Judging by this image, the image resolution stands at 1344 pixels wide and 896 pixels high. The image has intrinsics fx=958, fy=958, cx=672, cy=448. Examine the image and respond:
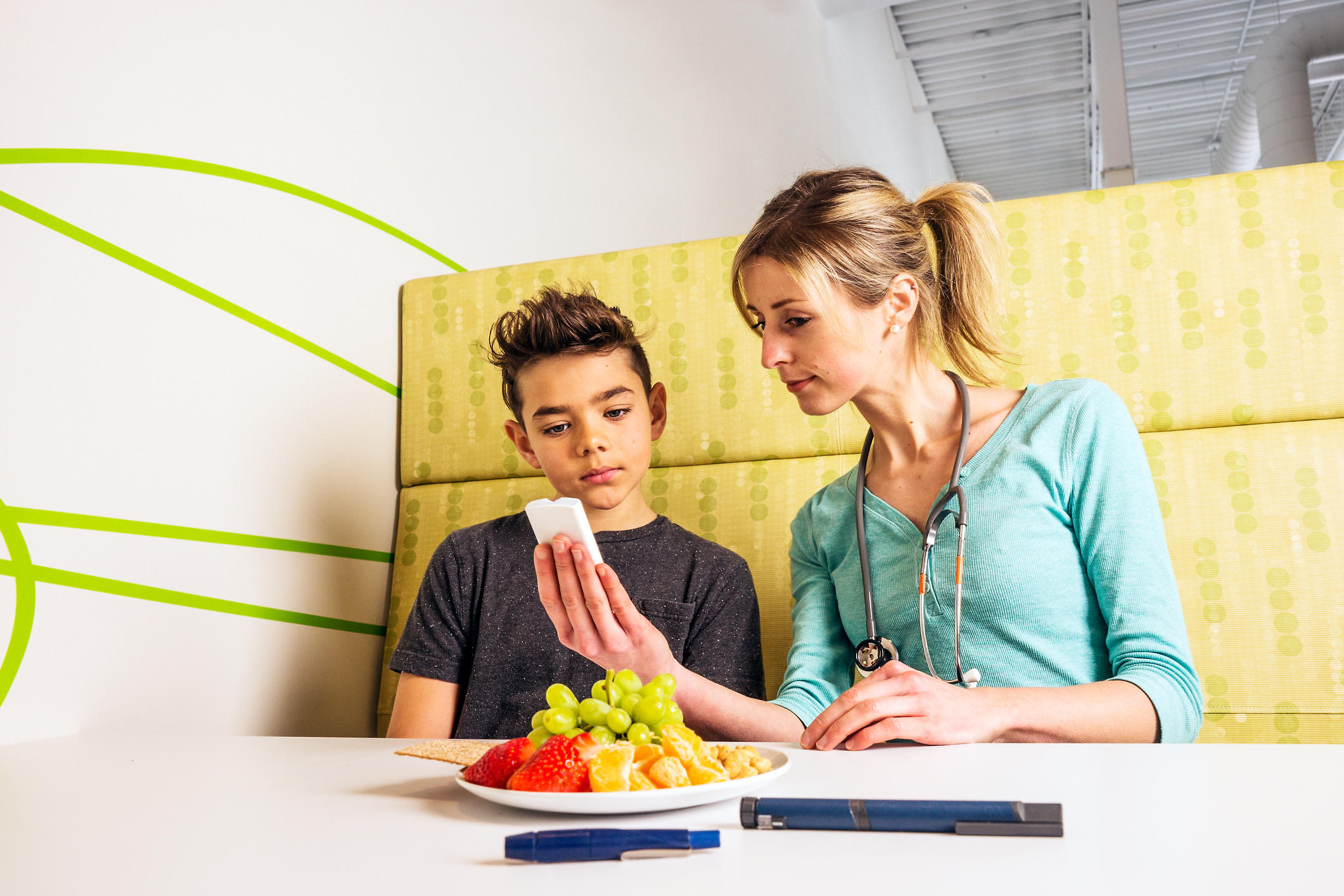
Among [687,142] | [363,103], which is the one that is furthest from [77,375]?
[687,142]

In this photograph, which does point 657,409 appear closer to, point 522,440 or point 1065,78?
point 522,440

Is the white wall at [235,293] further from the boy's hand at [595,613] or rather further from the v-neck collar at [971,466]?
the v-neck collar at [971,466]

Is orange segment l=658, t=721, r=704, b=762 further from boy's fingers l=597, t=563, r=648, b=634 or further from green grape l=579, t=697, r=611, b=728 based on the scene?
boy's fingers l=597, t=563, r=648, b=634

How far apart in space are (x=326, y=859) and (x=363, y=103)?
5.22ft

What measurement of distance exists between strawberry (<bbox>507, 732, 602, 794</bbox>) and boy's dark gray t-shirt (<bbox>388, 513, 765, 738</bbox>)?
708 millimetres

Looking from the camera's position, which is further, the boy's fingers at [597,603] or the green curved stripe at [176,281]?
the green curved stripe at [176,281]

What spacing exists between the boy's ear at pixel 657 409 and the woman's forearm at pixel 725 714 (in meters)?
0.52

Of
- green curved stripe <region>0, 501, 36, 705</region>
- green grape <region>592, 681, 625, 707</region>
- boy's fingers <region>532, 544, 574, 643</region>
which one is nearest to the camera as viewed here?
green grape <region>592, 681, 625, 707</region>

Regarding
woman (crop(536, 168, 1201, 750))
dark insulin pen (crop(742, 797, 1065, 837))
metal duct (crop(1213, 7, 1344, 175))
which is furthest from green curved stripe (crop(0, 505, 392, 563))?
metal duct (crop(1213, 7, 1344, 175))

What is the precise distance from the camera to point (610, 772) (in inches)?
23.0

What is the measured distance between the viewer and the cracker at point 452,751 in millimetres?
786

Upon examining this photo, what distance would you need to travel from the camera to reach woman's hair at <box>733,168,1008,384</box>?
4.19 ft

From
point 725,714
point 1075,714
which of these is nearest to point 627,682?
point 725,714

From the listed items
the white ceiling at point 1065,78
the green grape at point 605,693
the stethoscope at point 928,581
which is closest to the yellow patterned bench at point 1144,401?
the stethoscope at point 928,581
